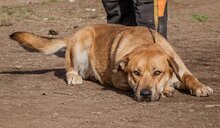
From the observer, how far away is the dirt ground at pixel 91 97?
5.67 m

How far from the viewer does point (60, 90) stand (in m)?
7.16

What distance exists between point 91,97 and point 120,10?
112 inches

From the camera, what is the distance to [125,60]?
22.0ft

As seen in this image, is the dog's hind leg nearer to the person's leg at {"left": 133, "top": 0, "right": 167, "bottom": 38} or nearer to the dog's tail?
the dog's tail

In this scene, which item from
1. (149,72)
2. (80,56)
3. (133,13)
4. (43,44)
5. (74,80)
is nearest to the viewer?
(149,72)

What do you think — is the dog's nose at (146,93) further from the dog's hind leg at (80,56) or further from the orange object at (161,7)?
the orange object at (161,7)

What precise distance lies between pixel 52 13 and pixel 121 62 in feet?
27.9

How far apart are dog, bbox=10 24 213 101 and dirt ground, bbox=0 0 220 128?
128 millimetres

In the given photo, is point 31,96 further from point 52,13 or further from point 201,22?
Result: point 52,13

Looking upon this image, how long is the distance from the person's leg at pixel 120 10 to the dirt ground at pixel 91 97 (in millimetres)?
957

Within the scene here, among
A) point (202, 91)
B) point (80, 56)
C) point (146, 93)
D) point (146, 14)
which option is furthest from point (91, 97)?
point (146, 14)

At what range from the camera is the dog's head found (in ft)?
20.8

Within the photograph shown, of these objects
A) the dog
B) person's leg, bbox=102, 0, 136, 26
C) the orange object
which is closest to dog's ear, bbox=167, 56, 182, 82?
the dog

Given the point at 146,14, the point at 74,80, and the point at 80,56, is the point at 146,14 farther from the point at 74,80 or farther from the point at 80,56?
the point at 74,80
